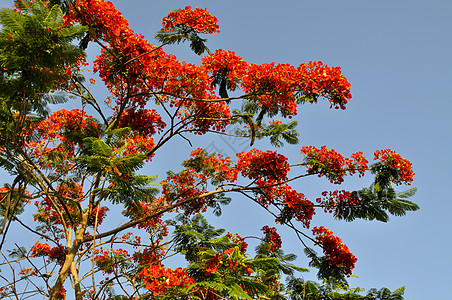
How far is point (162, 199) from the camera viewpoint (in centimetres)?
927

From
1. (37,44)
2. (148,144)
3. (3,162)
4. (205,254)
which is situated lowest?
(205,254)

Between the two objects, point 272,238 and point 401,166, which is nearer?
point 401,166

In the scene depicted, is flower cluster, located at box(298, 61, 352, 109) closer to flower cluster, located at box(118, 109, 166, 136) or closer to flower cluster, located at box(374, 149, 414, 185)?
flower cluster, located at box(374, 149, 414, 185)

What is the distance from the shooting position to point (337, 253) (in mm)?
8086

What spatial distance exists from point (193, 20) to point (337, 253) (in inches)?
238

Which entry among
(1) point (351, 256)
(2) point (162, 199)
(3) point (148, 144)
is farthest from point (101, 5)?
(1) point (351, 256)

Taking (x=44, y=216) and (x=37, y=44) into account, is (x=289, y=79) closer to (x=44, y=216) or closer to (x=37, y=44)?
(x=37, y=44)

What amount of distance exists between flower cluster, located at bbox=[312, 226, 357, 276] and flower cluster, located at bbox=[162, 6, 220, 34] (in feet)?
17.4

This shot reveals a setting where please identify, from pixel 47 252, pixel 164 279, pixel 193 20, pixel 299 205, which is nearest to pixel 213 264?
pixel 164 279

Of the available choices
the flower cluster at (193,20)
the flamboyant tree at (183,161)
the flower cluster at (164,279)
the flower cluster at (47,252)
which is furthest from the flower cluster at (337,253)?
the flower cluster at (47,252)

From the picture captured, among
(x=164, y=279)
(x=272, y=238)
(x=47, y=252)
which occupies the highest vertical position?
(x=47, y=252)

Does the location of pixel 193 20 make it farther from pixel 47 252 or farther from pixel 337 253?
pixel 47 252

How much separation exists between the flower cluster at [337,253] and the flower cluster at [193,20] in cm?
530

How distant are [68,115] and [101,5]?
9.43 ft
